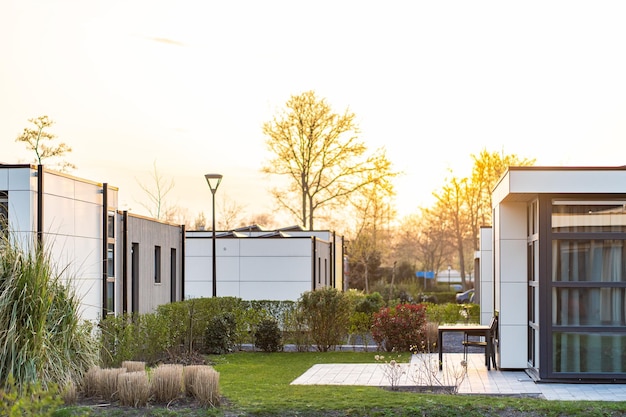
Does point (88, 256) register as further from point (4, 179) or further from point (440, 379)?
point (440, 379)

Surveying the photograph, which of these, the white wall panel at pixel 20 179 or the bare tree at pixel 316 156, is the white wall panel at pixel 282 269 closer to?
the bare tree at pixel 316 156

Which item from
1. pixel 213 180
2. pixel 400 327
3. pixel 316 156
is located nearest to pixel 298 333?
pixel 400 327

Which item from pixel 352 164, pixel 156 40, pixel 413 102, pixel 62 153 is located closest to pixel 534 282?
pixel 156 40

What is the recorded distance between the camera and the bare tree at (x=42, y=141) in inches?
1209

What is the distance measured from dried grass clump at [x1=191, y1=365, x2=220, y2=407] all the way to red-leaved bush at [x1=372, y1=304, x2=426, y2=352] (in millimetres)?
8296

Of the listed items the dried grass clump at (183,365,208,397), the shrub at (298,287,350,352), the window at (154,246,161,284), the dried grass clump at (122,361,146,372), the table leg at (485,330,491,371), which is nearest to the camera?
the dried grass clump at (183,365,208,397)

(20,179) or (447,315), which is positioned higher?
(20,179)

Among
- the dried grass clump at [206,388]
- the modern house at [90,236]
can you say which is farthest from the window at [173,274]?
the dried grass clump at [206,388]

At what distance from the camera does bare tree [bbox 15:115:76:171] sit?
3072 cm

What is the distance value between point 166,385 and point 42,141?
23.0 m

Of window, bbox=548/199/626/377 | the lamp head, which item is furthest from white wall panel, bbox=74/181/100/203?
window, bbox=548/199/626/377

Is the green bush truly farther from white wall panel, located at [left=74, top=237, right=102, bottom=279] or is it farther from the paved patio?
white wall panel, located at [left=74, top=237, right=102, bottom=279]

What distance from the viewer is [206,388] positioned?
378 inches

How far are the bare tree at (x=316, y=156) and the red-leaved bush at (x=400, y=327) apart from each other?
19885 mm
